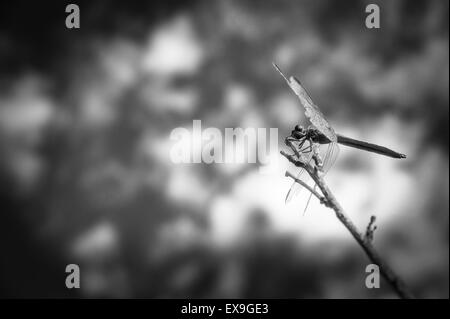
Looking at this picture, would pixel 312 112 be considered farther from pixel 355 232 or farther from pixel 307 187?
pixel 355 232

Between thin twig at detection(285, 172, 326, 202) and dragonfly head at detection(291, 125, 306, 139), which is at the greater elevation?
dragonfly head at detection(291, 125, 306, 139)

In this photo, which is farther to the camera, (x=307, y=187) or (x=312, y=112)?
(x=312, y=112)

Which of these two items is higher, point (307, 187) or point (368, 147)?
point (368, 147)

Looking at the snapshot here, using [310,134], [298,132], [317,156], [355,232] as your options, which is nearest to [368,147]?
[310,134]

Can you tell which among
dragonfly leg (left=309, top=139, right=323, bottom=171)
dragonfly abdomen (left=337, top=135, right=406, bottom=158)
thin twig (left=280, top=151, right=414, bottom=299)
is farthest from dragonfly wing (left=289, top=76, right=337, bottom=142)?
thin twig (left=280, top=151, right=414, bottom=299)

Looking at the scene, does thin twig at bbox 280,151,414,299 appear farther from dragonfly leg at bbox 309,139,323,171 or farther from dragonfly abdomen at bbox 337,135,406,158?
dragonfly abdomen at bbox 337,135,406,158

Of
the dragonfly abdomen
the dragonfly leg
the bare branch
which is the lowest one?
the bare branch
